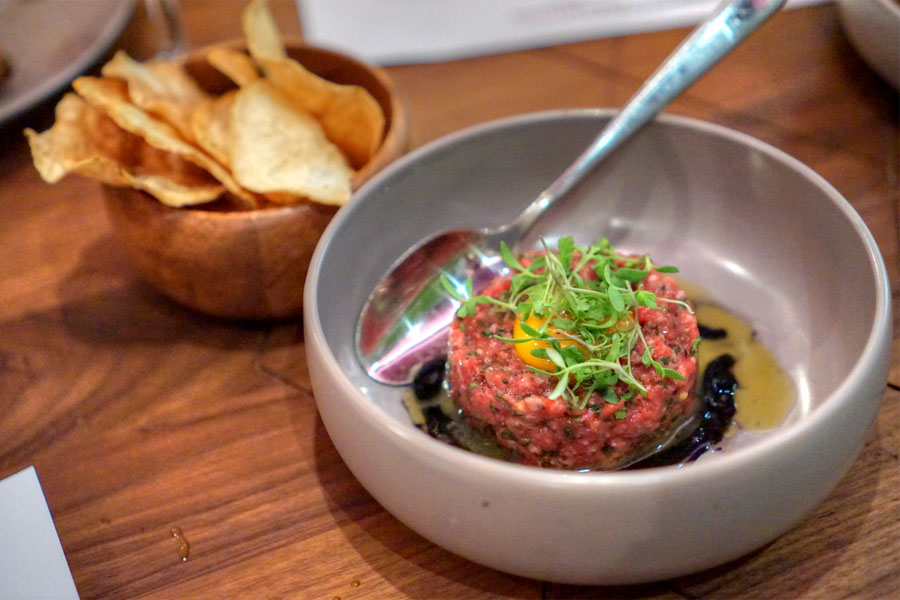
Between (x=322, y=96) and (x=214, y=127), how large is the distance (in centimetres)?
18

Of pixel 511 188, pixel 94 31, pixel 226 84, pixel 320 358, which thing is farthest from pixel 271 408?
pixel 94 31

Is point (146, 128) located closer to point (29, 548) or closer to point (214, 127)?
point (214, 127)

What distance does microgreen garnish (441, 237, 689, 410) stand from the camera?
849mm

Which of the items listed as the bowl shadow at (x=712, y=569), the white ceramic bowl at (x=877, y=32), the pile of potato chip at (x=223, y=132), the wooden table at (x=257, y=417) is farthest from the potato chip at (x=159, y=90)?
the white ceramic bowl at (x=877, y=32)

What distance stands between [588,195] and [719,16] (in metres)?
0.31

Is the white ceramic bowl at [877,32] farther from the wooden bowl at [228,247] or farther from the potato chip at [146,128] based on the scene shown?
the potato chip at [146,128]

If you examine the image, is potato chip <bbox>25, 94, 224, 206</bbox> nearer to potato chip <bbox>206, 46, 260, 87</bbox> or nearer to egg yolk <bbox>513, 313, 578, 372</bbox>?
potato chip <bbox>206, 46, 260, 87</bbox>

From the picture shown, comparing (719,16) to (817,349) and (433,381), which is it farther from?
(433,381)

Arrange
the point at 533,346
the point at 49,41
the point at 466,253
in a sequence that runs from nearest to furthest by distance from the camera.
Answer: the point at 533,346 < the point at 466,253 < the point at 49,41

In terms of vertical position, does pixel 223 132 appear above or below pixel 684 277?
above

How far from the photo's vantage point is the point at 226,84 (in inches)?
52.1

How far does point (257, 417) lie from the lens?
3.35 feet

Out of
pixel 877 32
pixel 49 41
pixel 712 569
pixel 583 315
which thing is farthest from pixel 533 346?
pixel 49 41

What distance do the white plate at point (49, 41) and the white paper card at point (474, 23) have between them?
1.51 feet
